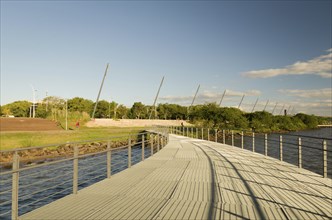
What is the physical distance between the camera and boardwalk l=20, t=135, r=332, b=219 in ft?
15.1

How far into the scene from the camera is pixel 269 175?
8.14 meters

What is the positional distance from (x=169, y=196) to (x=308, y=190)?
322 cm

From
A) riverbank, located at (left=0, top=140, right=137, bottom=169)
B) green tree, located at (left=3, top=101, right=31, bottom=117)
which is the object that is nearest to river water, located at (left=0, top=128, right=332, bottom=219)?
riverbank, located at (left=0, top=140, right=137, bottom=169)

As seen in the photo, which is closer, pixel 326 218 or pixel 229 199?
pixel 326 218

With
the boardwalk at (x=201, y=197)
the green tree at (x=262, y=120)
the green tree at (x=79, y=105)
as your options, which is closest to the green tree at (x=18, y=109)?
the green tree at (x=79, y=105)

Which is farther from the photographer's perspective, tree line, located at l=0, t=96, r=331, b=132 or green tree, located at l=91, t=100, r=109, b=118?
green tree, located at l=91, t=100, r=109, b=118

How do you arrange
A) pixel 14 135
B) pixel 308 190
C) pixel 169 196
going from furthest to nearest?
pixel 14 135, pixel 308 190, pixel 169 196

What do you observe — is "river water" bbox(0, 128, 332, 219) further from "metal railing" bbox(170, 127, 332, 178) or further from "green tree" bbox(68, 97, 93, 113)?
"green tree" bbox(68, 97, 93, 113)

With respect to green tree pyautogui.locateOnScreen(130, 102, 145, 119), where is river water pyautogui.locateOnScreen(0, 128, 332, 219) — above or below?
below

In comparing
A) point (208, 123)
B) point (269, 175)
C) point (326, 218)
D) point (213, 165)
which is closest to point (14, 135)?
point (213, 165)

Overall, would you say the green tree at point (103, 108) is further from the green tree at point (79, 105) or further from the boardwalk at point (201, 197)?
the boardwalk at point (201, 197)

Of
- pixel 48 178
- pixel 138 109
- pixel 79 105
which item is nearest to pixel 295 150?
pixel 48 178

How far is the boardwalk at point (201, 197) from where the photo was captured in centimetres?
460

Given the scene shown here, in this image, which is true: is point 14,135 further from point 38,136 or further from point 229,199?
point 229,199
